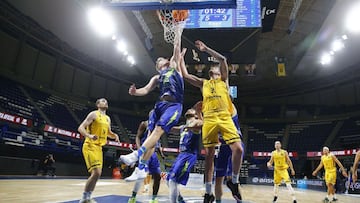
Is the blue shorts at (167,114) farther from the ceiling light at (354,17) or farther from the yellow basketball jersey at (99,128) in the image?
the ceiling light at (354,17)

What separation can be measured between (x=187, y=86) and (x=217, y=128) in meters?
29.7

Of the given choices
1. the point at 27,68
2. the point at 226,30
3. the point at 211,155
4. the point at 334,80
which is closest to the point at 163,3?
the point at 211,155

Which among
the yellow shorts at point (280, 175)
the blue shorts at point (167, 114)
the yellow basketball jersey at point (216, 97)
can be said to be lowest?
the yellow shorts at point (280, 175)

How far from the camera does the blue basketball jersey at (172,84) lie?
167 inches

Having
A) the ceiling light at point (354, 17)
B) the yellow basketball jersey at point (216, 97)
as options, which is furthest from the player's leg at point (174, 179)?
the ceiling light at point (354, 17)

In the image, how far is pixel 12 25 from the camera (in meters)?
19.9

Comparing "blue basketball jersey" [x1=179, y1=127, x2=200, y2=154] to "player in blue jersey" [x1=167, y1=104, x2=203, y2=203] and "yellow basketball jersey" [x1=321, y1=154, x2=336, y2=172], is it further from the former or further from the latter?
"yellow basketball jersey" [x1=321, y1=154, x2=336, y2=172]

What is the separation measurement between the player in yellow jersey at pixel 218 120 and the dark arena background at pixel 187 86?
168cm

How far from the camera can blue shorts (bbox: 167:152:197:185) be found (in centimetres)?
485

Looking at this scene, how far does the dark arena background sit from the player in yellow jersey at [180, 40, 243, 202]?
1.68m

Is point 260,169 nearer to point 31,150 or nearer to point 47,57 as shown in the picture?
point 31,150

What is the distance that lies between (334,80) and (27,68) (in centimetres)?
2894

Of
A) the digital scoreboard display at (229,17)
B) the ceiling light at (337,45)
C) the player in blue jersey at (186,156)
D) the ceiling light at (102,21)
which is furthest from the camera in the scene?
the ceiling light at (337,45)

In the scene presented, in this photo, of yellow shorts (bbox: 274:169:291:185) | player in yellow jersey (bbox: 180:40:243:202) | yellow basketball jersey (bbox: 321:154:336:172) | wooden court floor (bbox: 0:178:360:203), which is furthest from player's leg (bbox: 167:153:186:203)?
yellow basketball jersey (bbox: 321:154:336:172)
